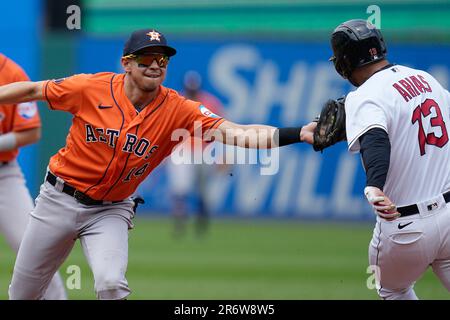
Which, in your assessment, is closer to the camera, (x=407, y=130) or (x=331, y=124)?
(x=407, y=130)

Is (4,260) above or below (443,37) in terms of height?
below

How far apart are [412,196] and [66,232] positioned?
2.55m

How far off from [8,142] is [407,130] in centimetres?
376

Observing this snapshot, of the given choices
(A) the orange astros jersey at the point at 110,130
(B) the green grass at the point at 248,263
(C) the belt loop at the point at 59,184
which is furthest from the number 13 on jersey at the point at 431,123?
(B) the green grass at the point at 248,263

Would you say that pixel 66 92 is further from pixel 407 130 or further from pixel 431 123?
pixel 431 123

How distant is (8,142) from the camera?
8.27m

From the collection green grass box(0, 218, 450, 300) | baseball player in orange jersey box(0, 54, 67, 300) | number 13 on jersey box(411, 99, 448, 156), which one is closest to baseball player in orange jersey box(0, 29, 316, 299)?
number 13 on jersey box(411, 99, 448, 156)

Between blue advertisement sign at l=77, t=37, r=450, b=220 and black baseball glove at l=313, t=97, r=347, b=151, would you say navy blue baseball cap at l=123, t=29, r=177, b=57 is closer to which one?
black baseball glove at l=313, t=97, r=347, b=151

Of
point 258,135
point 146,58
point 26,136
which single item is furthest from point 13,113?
point 258,135

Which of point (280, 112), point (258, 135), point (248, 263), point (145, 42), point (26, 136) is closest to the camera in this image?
point (145, 42)

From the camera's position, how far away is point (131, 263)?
12555mm

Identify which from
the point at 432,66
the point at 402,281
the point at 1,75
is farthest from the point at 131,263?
the point at 432,66

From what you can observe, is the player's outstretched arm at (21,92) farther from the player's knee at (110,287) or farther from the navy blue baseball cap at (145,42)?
the player's knee at (110,287)
